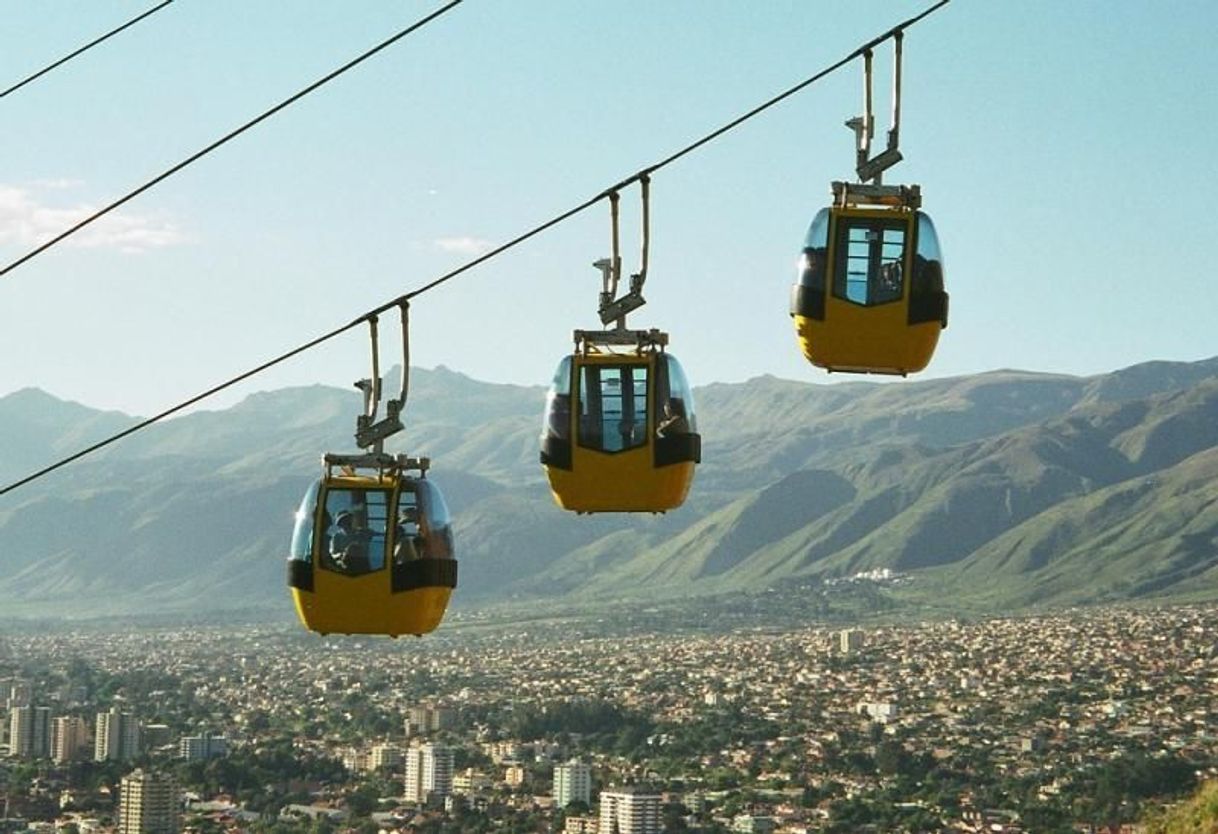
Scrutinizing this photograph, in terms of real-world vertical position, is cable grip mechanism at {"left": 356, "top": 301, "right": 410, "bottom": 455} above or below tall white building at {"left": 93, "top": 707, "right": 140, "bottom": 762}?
above

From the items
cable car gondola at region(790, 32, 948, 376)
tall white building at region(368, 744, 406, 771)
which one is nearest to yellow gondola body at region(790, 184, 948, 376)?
cable car gondola at region(790, 32, 948, 376)

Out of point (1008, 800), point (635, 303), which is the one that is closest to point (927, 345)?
point (635, 303)

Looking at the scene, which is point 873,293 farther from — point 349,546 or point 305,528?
point 305,528

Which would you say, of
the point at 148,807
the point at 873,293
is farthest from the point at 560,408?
the point at 148,807

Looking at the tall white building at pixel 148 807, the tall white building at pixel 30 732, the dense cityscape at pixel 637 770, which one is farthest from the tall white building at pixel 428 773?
the tall white building at pixel 30 732

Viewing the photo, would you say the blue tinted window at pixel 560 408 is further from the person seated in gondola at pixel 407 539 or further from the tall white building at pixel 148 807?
the tall white building at pixel 148 807

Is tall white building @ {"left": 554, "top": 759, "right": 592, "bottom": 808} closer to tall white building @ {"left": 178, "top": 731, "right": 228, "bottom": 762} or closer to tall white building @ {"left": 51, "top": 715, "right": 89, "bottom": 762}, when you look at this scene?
tall white building @ {"left": 178, "top": 731, "right": 228, "bottom": 762}
